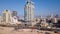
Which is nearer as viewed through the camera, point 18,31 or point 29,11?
point 18,31

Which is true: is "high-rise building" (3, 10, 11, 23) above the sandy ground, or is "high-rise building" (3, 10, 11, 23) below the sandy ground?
above

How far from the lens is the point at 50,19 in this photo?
13.4 ft

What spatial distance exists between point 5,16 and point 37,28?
3.41 feet

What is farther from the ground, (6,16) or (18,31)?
(6,16)

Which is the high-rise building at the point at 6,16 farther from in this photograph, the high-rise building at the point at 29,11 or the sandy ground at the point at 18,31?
the high-rise building at the point at 29,11

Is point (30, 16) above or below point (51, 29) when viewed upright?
above

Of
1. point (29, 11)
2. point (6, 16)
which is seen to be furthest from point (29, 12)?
point (6, 16)

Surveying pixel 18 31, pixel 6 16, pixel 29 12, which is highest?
pixel 29 12

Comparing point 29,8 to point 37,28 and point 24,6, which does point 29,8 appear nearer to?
point 24,6

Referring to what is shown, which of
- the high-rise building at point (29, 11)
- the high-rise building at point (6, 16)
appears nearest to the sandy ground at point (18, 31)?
the high-rise building at point (6, 16)

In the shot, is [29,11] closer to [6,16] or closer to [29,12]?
[29,12]

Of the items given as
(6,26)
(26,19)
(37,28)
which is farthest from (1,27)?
(37,28)

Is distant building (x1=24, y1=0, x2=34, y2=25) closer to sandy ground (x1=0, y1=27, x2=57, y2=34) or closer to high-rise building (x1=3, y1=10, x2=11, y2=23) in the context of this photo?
sandy ground (x1=0, y1=27, x2=57, y2=34)

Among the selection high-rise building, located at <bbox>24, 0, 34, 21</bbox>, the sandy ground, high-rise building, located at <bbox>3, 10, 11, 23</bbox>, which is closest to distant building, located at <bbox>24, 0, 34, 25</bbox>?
high-rise building, located at <bbox>24, 0, 34, 21</bbox>
